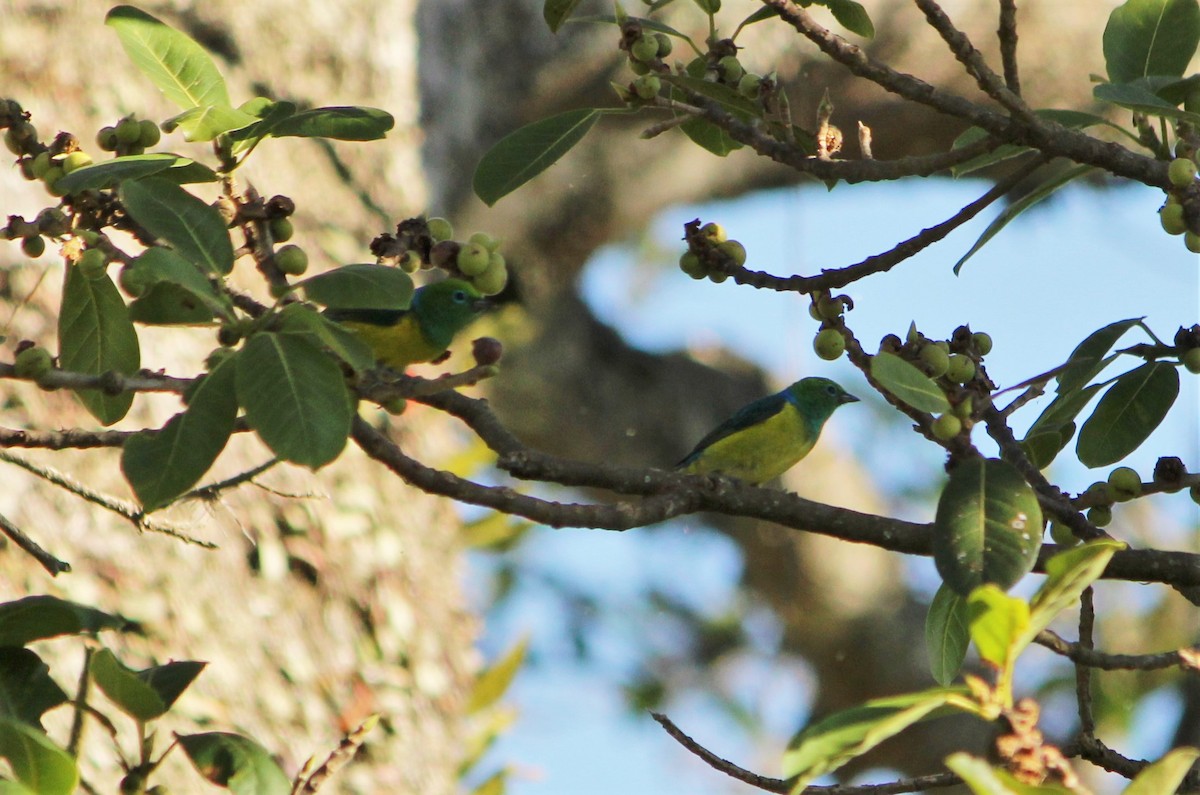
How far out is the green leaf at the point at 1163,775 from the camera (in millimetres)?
1091

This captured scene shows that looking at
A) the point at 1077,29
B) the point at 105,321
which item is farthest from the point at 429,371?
the point at 1077,29

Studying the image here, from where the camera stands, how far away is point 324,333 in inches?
54.4

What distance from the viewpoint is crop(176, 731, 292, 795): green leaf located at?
68.2 inches

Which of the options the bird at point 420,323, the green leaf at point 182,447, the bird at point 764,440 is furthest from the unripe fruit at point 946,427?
the bird at point 764,440

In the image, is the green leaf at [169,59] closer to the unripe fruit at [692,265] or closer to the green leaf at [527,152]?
the green leaf at [527,152]

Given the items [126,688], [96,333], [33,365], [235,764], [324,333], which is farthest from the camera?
[96,333]

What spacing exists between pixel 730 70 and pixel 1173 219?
0.67 metres

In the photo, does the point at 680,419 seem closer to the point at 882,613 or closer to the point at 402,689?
the point at 882,613

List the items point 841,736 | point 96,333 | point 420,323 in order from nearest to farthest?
point 841,736 < point 96,333 < point 420,323

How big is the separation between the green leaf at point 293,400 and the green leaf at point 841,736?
1.91 ft

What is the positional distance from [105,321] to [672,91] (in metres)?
0.91

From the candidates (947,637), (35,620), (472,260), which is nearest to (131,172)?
(472,260)

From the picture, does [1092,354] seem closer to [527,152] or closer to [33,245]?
[527,152]

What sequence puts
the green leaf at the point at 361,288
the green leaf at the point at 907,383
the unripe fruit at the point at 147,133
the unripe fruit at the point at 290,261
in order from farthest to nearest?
the unripe fruit at the point at 147,133 → the unripe fruit at the point at 290,261 → the green leaf at the point at 361,288 → the green leaf at the point at 907,383
